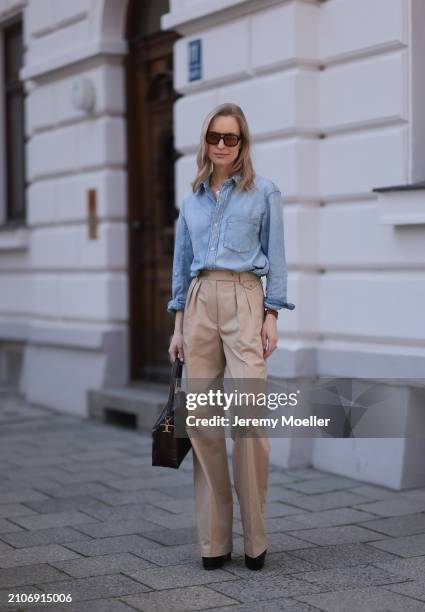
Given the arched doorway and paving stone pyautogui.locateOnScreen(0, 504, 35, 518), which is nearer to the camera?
paving stone pyautogui.locateOnScreen(0, 504, 35, 518)

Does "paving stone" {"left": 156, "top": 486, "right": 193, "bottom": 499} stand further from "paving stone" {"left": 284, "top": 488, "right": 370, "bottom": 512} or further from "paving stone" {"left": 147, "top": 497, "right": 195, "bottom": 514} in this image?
"paving stone" {"left": 284, "top": 488, "right": 370, "bottom": 512}

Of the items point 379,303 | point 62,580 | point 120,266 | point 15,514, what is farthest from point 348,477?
point 120,266

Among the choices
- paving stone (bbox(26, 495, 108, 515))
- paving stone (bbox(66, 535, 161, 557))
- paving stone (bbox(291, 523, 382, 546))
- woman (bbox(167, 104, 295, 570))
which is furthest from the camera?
paving stone (bbox(26, 495, 108, 515))

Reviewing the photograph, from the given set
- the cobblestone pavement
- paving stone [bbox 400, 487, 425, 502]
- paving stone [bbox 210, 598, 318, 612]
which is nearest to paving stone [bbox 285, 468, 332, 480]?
the cobblestone pavement

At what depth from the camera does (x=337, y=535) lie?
5027mm

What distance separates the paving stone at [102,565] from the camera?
4.48 metres

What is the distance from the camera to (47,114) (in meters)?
9.42

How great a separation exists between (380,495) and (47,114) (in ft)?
16.5

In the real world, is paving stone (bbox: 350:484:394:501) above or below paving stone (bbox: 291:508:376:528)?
above

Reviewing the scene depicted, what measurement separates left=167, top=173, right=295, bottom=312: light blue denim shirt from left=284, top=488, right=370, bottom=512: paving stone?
1601 mm

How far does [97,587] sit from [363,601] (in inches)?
40.7

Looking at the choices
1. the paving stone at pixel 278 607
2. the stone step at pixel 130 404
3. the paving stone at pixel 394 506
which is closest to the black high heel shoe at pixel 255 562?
the paving stone at pixel 278 607

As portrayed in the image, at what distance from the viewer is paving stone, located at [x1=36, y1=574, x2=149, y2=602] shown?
416 centimetres

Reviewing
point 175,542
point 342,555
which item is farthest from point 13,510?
point 342,555
